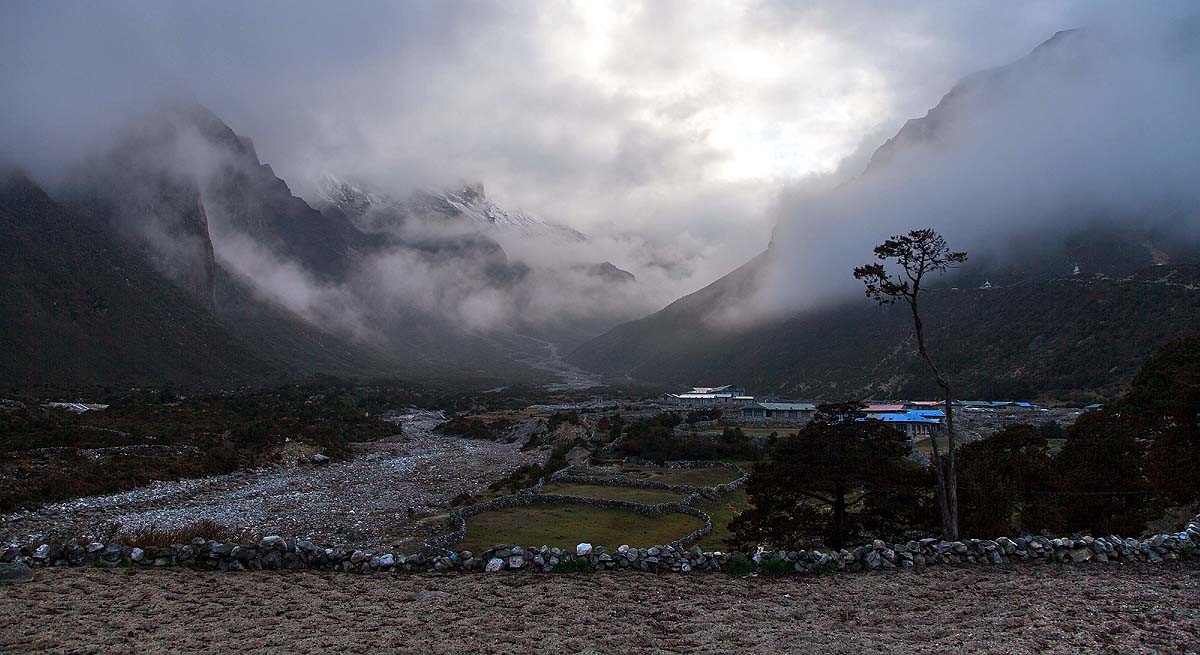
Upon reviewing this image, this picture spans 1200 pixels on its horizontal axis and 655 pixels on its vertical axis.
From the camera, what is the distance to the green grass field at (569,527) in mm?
20234

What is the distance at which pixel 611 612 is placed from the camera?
9.66m

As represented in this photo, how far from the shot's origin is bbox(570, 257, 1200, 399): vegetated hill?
224ft

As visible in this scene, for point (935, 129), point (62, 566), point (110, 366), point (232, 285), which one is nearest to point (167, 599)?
point (62, 566)

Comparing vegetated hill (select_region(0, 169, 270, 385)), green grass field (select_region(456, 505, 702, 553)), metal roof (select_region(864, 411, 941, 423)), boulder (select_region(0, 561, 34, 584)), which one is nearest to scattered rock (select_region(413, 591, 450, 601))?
boulder (select_region(0, 561, 34, 584))

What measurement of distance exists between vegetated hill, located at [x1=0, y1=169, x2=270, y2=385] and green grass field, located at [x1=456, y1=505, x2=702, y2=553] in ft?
208

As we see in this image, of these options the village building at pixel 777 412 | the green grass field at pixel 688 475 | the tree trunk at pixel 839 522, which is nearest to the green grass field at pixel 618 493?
the green grass field at pixel 688 475

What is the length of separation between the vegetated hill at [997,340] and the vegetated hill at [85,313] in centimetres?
8691

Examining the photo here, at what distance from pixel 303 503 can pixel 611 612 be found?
75.4 feet

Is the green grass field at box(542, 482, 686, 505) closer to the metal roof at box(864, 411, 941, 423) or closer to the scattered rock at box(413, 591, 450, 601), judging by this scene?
the scattered rock at box(413, 591, 450, 601)

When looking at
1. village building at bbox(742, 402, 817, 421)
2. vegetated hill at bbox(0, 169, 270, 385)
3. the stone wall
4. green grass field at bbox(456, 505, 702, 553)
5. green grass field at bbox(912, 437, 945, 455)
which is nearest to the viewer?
the stone wall

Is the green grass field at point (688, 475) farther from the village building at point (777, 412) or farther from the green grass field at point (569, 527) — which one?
the village building at point (777, 412)

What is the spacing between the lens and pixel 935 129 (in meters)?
188

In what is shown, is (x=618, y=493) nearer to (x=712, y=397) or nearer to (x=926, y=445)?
(x=926, y=445)

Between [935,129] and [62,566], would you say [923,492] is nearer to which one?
[62,566]
